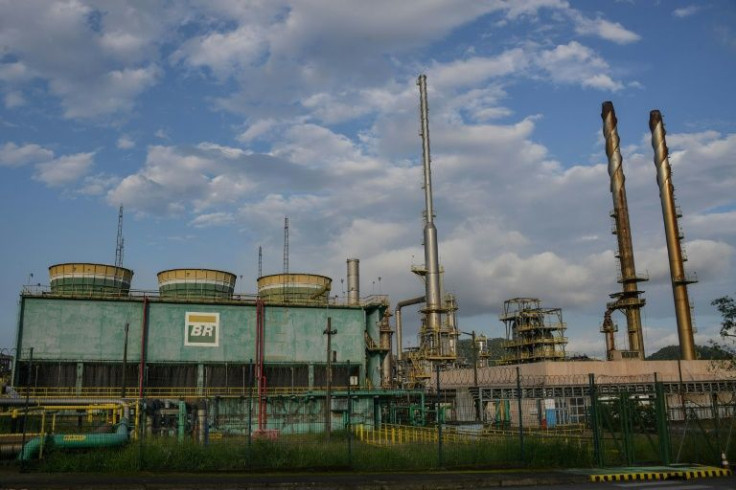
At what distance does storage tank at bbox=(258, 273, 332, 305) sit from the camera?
60750 millimetres

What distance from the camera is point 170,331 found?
173ft

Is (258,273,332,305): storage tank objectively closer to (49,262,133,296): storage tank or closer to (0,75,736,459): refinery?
(0,75,736,459): refinery

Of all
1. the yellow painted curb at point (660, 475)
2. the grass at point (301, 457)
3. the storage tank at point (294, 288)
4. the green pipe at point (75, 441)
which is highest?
the storage tank at point (294, 288)

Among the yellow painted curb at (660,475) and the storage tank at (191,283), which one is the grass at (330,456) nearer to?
the yellow painted curb at (660,475)

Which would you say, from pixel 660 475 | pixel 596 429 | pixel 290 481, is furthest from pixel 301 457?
pixel 660 475

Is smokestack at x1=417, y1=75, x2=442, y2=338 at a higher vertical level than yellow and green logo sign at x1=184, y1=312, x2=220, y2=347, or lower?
higher

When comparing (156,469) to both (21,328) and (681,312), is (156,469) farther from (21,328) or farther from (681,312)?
(681,312)

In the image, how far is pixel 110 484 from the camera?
55.8ft

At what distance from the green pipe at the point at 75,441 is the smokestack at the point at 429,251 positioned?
169ft

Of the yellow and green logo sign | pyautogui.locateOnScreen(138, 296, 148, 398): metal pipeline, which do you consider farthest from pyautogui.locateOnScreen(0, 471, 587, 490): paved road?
the yellow and green logo sign

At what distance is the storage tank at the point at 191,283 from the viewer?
190 ft

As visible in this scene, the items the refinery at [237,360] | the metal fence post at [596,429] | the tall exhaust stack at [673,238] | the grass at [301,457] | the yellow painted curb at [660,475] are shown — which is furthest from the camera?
the tall exhaust stack at [673,238]

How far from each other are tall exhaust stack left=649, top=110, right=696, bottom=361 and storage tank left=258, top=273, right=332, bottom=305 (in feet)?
149

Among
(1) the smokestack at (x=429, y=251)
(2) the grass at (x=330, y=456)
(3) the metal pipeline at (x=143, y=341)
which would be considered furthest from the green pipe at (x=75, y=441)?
(1) the smokestack at (x=429, y=251)
